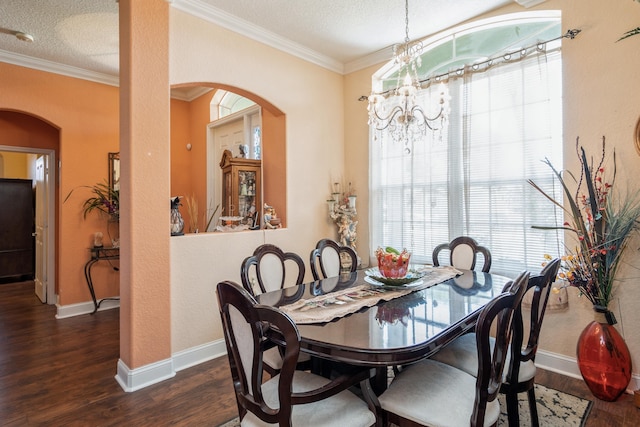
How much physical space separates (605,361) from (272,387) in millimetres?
2256

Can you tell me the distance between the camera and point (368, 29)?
3.44 meters

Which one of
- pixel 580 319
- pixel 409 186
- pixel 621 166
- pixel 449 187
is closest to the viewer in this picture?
pixel 621 166

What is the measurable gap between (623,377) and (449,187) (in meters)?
1.90

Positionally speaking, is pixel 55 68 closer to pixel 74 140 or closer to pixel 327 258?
pixel 74 140

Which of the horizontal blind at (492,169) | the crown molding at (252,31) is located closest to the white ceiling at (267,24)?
the crown molding at (252,31)

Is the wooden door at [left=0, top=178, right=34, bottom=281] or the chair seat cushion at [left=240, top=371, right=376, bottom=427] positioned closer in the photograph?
the chair seat cushion at [left=240, top=371, right=376, bottom=427]

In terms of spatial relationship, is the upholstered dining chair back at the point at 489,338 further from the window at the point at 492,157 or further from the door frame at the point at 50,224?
the door frame at the point at 50,224

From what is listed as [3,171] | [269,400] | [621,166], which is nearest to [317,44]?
[621,166]

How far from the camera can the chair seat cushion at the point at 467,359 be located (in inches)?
69.7

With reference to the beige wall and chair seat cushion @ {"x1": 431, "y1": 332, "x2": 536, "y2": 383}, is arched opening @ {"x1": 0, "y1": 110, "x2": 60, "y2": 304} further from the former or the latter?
chair seat cushion @ {"x1": 431, "y1": 332, "x2": 536, "y2": 383}

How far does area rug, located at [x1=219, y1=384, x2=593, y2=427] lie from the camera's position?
2078 mm

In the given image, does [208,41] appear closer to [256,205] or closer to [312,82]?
[312,82]

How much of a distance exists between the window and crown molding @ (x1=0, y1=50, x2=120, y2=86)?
12.7ft

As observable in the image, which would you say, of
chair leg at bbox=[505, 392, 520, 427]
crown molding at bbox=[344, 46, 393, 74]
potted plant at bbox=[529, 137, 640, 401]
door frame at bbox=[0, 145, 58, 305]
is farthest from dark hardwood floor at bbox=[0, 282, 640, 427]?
crown molding at bbox=[344, 46, 393, 74]
